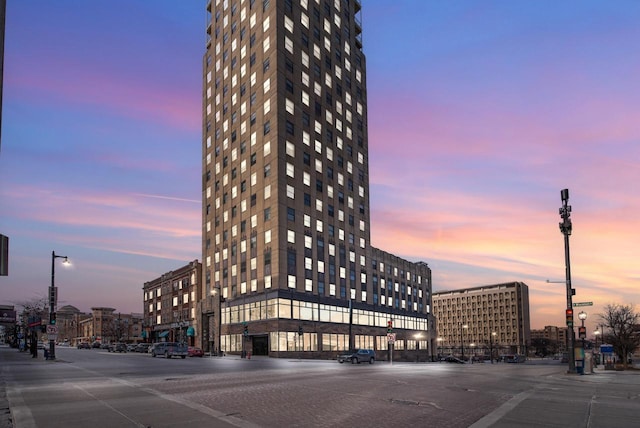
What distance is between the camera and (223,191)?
94750mm

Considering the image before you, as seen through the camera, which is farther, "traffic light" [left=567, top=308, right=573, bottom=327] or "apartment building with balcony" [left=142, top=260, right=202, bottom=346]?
"apartment building with balcony" [left=142, top=260, right=202, bottom=346]

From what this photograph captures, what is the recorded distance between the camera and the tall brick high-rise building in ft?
264

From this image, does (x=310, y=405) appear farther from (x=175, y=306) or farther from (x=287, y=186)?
(x=175, y=306)

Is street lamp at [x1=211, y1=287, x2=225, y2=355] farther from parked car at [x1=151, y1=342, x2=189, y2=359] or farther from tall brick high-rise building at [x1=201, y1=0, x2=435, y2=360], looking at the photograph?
parked car at [x1=151, y1=342, x2=189, y2=359]

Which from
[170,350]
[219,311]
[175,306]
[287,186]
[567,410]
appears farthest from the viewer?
[175,306]

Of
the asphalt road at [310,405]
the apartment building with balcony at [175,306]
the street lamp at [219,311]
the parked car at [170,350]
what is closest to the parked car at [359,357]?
the parked car at [170,350]

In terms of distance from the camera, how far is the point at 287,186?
3211 inches

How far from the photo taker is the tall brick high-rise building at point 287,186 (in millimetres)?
80562

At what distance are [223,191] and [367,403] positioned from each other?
81524 millimetres

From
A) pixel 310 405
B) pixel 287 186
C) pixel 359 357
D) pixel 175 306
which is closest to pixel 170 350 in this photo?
pixel 359 357

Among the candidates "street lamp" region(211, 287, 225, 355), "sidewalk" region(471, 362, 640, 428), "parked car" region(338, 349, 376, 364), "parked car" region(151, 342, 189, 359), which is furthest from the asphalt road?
"street lamp" region(211, 287, 225, 355)

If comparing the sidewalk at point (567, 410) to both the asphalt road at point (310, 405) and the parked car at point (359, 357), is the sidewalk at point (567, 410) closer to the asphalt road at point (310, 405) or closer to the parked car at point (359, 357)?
the asphalt road at point (310, 405)

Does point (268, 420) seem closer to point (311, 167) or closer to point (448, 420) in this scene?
point (448, 420)

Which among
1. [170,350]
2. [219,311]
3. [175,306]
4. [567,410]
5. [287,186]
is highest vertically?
[287,186]
